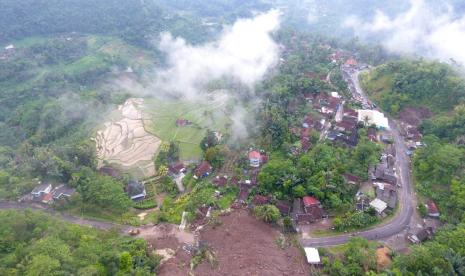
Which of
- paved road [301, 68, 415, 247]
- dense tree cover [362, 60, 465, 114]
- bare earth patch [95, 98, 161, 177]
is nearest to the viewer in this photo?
paved road [301, 68, 415, 247]

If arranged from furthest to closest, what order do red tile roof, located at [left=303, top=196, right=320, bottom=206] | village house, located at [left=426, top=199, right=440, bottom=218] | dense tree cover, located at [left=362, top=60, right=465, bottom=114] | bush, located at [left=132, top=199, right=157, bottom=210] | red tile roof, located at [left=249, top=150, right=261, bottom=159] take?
dense tree cover, located at [left=362, top=60, right=465, bottom=114] → red tile roof, located at [left=249, top=150, right=261, bottom=159] → bush, located at [left=132, top=199, right=157, bottom=210] → red tile roof, located at [left=303, top=196, right=320, bottom=206] → village house, located at [left=426, top=199, right=440, bottom=218]

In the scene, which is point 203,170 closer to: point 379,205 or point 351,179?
point 351,179

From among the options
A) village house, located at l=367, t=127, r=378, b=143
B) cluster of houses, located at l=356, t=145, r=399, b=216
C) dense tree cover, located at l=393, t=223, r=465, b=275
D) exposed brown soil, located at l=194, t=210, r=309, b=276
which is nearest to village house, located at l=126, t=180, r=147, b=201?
exposed brown soil, located at l=194, t=210, r=309, b=276

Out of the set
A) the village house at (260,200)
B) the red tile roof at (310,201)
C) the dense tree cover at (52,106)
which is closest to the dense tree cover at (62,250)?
the dense tree cover at (52,106)

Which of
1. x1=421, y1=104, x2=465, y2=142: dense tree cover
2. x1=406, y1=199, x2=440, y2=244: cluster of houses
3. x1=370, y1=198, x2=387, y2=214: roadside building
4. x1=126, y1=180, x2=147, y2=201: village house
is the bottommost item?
x1=126, y1=180, x2=147, y2=201: village house

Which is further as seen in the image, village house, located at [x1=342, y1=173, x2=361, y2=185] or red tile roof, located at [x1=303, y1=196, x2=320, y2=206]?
village house, located at [x1=342, y1=173, x2=361, y2=185]

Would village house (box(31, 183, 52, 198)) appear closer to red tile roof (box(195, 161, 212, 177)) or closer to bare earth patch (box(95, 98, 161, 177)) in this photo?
bare earth patch (box(95, 98, 161, 177))

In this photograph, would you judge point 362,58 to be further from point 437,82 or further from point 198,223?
point 198,223
